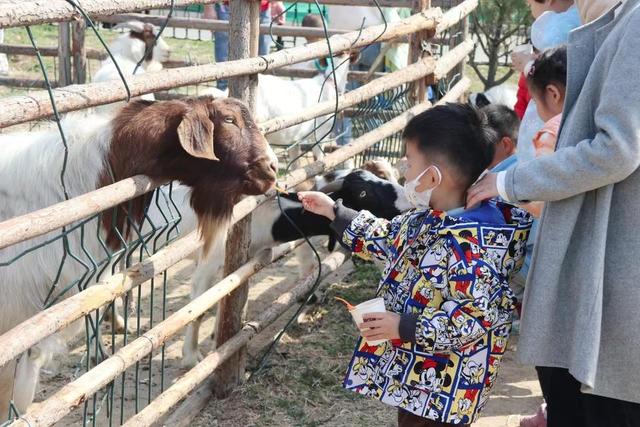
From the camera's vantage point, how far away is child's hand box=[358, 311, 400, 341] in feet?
9.38

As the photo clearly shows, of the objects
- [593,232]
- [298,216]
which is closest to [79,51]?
[298,216]

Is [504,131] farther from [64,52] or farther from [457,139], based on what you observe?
[64,52]

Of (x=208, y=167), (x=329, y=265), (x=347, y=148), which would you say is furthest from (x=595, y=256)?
(x=329, y=265)

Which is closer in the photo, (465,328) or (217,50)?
(465,328)

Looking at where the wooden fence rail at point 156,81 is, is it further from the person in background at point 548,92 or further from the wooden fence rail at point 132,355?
the person in background at point 548,92

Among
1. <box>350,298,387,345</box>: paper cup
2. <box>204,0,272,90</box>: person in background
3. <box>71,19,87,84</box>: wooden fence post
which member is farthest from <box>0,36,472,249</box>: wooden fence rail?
<box>204,0,272,90</box>: person in background

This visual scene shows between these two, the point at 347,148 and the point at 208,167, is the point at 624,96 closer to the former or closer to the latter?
the point at 208,167

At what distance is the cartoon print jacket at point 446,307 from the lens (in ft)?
9.18

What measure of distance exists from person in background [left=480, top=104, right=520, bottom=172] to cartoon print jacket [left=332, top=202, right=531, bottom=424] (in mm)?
656

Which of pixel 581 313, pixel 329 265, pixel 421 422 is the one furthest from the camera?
pixel 329 265

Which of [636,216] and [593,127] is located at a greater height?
[593,127]

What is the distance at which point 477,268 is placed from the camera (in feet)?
9.16

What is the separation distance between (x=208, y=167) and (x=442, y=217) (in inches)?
43.1

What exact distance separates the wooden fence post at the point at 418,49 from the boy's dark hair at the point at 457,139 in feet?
10.8
